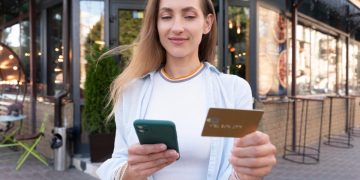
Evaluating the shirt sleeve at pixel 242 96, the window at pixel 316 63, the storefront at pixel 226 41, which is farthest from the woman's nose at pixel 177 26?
the window at pixel 316 63

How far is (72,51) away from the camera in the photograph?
19.5 ft

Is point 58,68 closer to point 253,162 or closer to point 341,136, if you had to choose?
point 253,162

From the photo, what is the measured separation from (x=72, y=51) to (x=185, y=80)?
4895 millimetres

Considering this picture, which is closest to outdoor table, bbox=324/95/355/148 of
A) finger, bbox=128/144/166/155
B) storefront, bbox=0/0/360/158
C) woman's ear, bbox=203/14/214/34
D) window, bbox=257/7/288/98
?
storefront, bbox=0/0/360/158

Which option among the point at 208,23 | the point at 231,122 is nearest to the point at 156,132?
the point at 231,122

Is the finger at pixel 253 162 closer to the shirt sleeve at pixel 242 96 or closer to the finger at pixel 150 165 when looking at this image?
the finger at pixel 150 165

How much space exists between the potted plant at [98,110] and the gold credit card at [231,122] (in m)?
4.46

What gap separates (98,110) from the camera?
5.36 m

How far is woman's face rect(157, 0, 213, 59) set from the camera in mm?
1329

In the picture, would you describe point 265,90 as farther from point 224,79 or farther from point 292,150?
point 224,79

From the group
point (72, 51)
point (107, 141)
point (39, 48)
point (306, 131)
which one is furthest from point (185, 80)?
point (306, 131)

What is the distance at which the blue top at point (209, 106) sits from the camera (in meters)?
1.28

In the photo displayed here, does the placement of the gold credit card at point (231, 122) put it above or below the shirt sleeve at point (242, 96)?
below

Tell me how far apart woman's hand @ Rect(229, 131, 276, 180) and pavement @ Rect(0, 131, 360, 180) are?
457 centimetres
